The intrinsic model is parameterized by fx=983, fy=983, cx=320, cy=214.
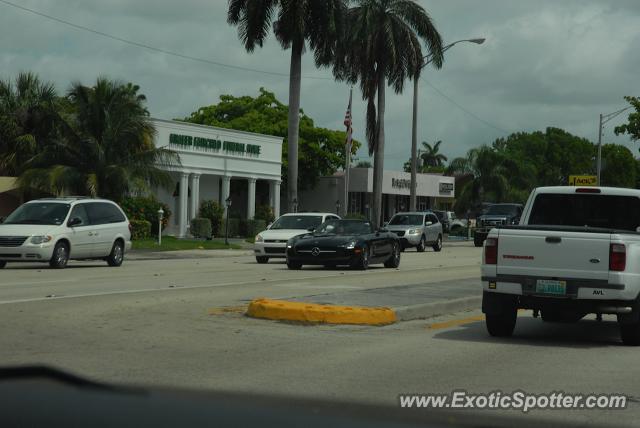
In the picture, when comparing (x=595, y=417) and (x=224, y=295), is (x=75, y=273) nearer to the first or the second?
(x=224, y=295)

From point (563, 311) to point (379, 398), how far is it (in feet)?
15.3

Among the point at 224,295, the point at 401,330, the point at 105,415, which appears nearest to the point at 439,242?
the point at 224,295

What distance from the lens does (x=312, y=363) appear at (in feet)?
30.0

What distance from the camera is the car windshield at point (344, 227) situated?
25.8 metres

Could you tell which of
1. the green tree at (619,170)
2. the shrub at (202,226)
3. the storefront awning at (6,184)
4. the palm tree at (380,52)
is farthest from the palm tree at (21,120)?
Result: the green tree at (619,170)

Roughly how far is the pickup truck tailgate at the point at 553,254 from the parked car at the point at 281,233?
55.0ft

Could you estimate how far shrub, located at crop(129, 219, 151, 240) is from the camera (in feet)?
139

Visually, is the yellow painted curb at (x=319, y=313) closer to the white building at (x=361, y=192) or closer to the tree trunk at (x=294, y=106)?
the tree trunk at (x=294, y=106)

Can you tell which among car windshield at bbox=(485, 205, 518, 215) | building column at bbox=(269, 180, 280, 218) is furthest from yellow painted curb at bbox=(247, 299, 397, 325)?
building column at bbox=(269, 180, 280, 218)

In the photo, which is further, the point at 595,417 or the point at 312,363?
the point at 312,363

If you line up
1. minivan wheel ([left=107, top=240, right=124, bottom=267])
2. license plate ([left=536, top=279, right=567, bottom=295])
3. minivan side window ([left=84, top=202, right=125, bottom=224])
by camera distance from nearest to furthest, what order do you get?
license plate ([left=536, top=279, right=567, bottom=295]) → minivan side window ([left=84, top=202, right=125, bottom=224]) → minivan wheel ([left=107, top=240, right=124, bottom=267])

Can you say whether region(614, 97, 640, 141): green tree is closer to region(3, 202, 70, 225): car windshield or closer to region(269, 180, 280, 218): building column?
region(269, 180, 280, 218): building column

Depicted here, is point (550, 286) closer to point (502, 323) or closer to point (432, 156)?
point (502, 323)

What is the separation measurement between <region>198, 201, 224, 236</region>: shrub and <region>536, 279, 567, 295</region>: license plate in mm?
41870
